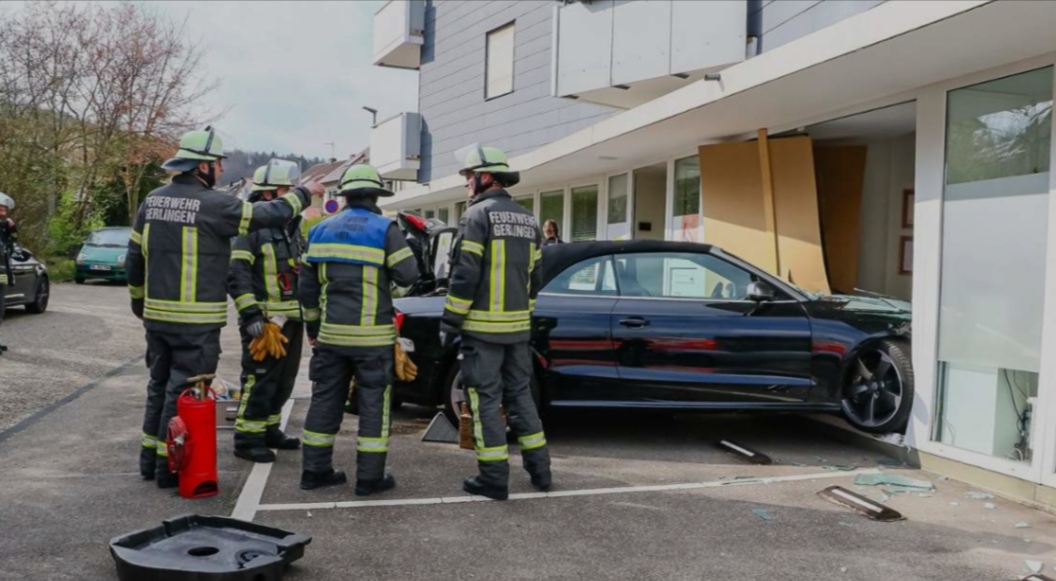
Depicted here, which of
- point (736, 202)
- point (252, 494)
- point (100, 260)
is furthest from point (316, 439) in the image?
point (100, 260)

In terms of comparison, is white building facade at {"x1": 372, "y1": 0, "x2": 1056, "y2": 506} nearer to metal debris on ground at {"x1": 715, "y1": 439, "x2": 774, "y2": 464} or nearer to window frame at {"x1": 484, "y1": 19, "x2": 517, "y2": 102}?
window frame at {"x1": 484, "y1": 19, "x2": 517, "y2": 102}

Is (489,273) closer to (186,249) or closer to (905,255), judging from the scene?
(186,249)

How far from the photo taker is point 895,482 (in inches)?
217

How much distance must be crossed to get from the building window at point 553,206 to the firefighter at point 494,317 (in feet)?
33.7

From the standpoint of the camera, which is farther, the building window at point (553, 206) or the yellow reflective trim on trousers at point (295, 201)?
the building window at point (553, 206)

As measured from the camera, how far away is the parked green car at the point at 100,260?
66.6 ft

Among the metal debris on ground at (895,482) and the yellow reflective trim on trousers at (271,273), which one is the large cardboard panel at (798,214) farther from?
the yellow reflective trim on trousers at (271,273)

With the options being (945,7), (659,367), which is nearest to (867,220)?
(659,367)

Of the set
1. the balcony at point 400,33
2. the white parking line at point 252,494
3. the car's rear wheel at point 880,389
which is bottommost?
the white parking line at point 252,494

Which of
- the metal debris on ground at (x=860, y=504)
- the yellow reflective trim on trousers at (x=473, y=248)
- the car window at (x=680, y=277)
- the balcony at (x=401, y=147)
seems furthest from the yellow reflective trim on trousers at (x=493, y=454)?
the balcony at (x=401, y=147)

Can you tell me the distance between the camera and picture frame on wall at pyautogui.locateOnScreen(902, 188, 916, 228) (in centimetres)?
959

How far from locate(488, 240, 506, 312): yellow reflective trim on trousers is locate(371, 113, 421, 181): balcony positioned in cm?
1797

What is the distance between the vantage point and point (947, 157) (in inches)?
227

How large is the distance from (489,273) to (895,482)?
2.99m
